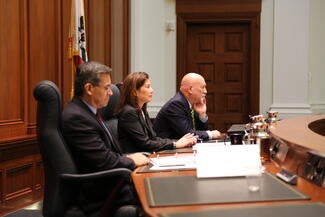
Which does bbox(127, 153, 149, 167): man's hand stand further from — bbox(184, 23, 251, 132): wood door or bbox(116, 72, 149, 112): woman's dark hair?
bbox(184, 23, 251, 132): wood door

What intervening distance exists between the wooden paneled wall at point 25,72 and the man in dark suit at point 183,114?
1.26 m

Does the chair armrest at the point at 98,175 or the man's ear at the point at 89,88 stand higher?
the man's ear at the point at 89,88

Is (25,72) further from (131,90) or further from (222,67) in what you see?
(222,67)

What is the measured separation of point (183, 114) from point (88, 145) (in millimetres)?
1499

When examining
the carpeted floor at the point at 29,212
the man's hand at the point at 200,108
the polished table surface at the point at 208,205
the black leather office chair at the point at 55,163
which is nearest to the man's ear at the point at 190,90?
the man's hand at the point at 200,108

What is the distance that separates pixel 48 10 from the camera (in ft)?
15.2

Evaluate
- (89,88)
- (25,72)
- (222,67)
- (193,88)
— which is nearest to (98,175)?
(89,88)

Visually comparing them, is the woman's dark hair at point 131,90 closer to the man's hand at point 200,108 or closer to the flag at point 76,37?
the man's hand at point 200,108

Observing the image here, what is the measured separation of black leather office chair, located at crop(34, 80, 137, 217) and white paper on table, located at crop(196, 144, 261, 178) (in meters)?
0.53

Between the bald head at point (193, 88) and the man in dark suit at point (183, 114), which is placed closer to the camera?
the man in dark suit at point (183, 114)

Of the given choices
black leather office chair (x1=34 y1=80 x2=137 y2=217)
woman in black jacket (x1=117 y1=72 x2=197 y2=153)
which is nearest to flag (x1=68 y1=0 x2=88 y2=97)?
woman in black jacket (x1=117 y1=72 x2=197 y2=153)

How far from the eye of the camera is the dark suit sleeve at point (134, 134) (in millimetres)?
3111

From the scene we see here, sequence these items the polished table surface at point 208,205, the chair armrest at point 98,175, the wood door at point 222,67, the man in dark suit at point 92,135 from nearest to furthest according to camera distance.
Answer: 1. the polished table surface at point 208,205
2. the chair armrest at point 98,175
3. the man in dark suit at point 92,135
4. the wood door at point 222,67

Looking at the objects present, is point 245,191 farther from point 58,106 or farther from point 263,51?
point 263,51
